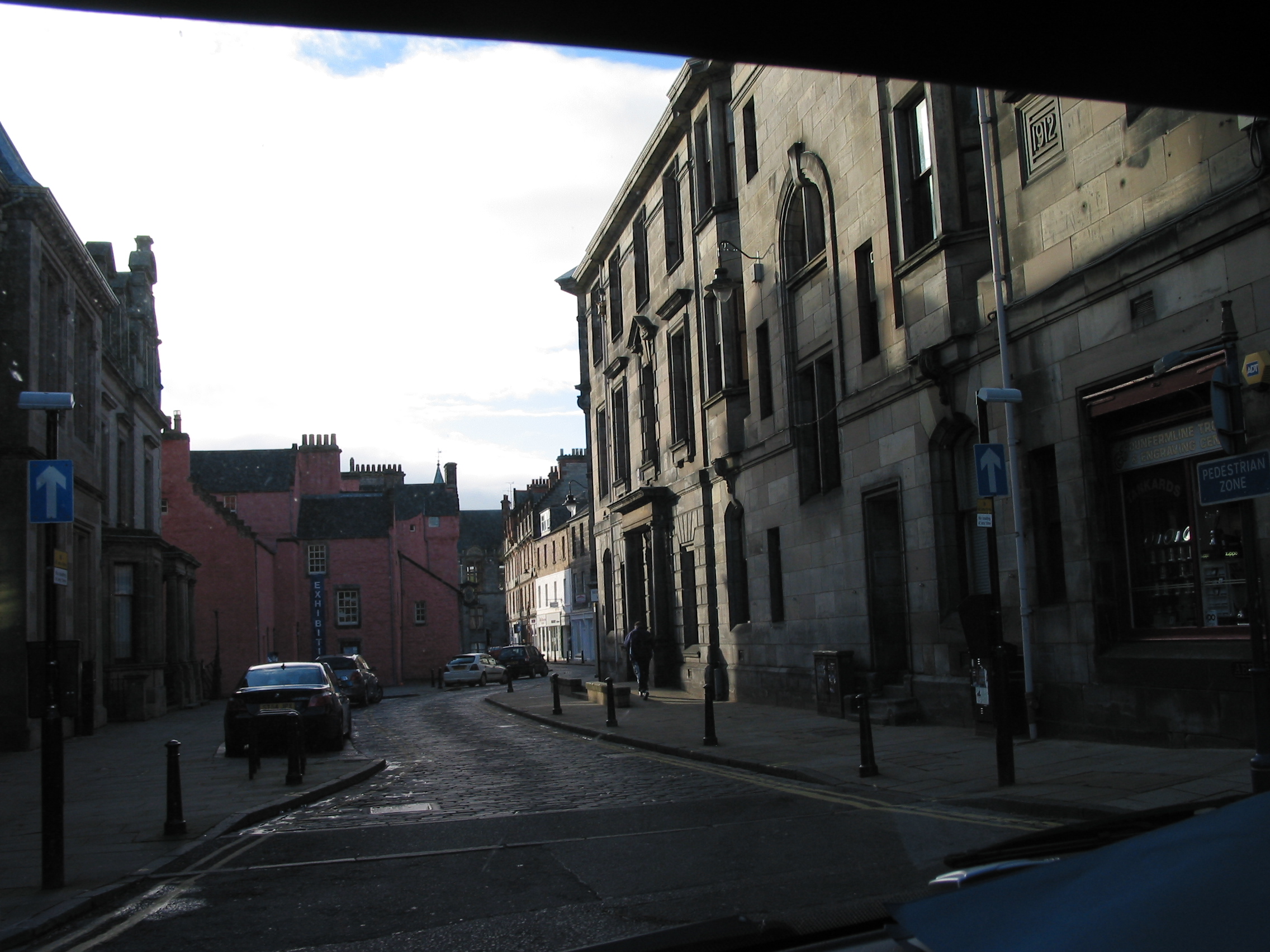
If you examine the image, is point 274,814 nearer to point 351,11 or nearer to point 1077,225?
point 351,11

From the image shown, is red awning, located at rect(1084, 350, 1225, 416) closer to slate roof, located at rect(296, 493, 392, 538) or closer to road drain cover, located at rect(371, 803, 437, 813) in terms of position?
road drain cover, located at rect(371, 803, 437, 813)

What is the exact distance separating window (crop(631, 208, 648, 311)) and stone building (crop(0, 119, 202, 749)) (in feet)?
44.3

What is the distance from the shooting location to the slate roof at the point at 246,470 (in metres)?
60.6

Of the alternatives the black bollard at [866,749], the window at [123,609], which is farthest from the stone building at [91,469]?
the black bollard at [866,749]

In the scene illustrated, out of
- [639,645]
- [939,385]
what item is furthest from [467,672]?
[939,385]

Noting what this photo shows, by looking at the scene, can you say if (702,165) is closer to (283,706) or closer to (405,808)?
(283,706)

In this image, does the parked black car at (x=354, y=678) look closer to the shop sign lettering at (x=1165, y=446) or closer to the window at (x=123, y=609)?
the window at (x=123, y=609)

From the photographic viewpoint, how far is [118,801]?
12508mm

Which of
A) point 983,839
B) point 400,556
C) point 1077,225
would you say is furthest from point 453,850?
point 400,556

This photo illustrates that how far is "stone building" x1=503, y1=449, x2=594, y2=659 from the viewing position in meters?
69.8

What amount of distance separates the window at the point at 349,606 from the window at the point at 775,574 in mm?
41370

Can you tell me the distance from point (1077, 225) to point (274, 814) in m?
10.8

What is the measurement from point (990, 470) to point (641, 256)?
70.5ft

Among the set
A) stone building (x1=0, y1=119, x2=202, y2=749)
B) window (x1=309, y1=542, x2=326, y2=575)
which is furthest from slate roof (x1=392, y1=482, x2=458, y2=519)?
stone building (x1=0, y1=119, x2=202, y2=749)
